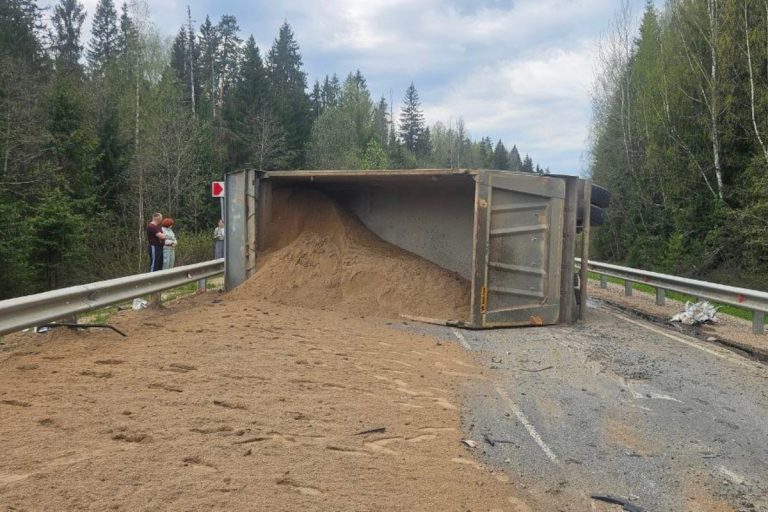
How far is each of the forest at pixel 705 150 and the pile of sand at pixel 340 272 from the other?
12516 millimetres

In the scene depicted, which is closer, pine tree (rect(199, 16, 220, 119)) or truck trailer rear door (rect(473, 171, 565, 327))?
truck trailer rear door (rect(473, 171, 565, 327))

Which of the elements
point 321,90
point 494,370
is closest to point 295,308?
point 494,370

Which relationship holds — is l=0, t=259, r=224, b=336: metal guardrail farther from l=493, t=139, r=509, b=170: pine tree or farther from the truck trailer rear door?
l=493, t=139, r=509, b=170: pine tree

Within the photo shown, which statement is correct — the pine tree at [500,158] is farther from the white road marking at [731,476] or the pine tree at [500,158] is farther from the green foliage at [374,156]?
the white road marking at [731,476]

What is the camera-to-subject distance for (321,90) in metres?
85.2

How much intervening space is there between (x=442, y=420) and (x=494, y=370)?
74.5 inches

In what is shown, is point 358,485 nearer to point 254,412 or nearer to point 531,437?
point 254,412

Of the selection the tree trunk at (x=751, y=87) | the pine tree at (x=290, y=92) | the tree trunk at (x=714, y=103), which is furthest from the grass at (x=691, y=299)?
the pine tree at (x=290, y=92)

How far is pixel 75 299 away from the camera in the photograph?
6.23 m

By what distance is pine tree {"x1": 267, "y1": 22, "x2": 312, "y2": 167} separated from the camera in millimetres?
48625

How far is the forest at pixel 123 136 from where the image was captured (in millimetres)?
21609

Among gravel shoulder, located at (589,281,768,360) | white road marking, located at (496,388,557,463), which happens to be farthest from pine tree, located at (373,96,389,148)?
white road marking, located at (496,388,557,463)

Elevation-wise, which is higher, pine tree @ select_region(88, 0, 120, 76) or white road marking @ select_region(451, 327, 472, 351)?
pine tree @ select_region(88, 0, 120, 76)

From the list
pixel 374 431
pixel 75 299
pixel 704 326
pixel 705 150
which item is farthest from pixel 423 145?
pixel 374 431
